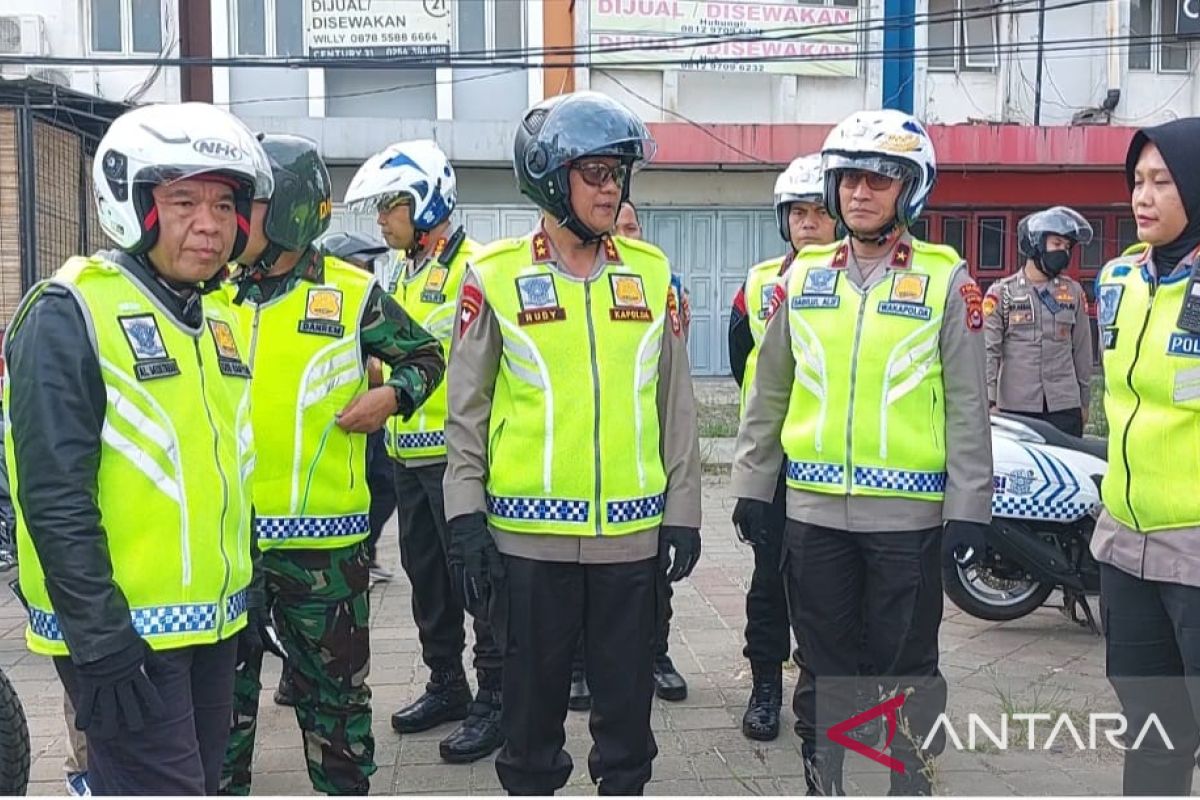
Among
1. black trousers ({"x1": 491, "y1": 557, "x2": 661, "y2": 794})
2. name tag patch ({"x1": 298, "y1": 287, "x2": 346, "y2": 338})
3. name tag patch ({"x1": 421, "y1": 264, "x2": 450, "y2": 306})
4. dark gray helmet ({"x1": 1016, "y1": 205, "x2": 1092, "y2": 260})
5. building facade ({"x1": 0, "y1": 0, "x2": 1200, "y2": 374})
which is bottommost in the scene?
black trousers ({"x1": 491, "y1": 557, "x2": 661, "y2": 794})

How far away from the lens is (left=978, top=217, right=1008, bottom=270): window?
18.3 meters

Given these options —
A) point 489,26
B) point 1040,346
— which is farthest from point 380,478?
point 489,26

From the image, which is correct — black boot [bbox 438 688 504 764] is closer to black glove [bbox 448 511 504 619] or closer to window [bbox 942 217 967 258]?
black glove [bbox 448 511 504 619]

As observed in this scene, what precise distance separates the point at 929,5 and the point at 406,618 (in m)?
16.0

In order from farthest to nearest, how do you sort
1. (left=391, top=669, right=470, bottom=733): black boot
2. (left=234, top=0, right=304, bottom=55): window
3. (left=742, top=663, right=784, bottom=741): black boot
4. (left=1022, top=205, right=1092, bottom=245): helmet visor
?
(left=234, top=0, right=304, bottom=55): window
(left=1022, top=205, right=1092, bottom=245): helmet visor
(left=391, top=669, right=470, bottom=733): black boot
(left=742, top=663, right=784, bottom=741): black boot

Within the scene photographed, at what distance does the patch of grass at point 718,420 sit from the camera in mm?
12922

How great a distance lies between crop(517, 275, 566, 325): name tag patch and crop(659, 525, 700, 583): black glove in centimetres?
70

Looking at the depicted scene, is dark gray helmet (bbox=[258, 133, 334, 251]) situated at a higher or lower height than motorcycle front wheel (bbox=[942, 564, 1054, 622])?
higher

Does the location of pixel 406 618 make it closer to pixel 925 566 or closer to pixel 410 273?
pixel 410 273

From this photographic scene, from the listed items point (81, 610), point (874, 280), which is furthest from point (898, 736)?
point (81, 610)

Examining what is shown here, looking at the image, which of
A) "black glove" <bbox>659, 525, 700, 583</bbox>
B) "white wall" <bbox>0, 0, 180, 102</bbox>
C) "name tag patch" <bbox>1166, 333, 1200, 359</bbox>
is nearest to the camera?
"name tag patch" <bbox>1166, 333, 1200, 359</bbox>

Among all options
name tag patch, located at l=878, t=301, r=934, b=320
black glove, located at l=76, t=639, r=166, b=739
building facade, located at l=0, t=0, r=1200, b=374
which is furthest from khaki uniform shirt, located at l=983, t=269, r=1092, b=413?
building facade, located at l=0, t=0, r=1200, b=374

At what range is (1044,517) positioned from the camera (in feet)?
18.4

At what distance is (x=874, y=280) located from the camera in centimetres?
366
